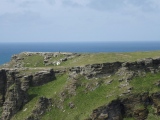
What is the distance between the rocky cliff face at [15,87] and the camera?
54.3m

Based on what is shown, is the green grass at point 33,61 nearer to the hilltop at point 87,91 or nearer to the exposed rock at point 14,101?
the hilltop at point 87,91

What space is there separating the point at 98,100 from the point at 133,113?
5344 mm

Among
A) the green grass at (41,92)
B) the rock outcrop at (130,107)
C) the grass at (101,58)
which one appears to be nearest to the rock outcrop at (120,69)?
the grass at (101,58)

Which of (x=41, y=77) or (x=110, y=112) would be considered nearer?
(x=110, y=112)

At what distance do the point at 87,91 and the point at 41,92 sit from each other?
797 cm

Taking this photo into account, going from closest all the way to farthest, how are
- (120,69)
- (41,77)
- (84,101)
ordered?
(84,101)
(120,69)
(41,77)

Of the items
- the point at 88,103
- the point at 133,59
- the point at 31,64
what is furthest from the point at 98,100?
the point at 31,64

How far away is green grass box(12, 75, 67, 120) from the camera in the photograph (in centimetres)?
5291

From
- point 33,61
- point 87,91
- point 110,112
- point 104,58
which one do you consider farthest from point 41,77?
point 33,61

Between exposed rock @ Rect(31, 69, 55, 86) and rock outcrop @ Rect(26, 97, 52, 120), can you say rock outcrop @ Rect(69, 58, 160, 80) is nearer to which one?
exposed rock @ Rect(31, 69, 55, 86)

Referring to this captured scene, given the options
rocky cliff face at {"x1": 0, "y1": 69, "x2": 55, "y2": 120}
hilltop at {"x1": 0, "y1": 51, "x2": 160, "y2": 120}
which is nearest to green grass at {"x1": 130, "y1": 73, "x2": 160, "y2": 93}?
hilltop at {"x1": 0, "y1": 51, "x2": 160, "y2": 120}

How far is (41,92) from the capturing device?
55.1m

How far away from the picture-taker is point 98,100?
49.6 meters

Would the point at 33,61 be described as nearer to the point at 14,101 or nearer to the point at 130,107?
the point at 14,101
